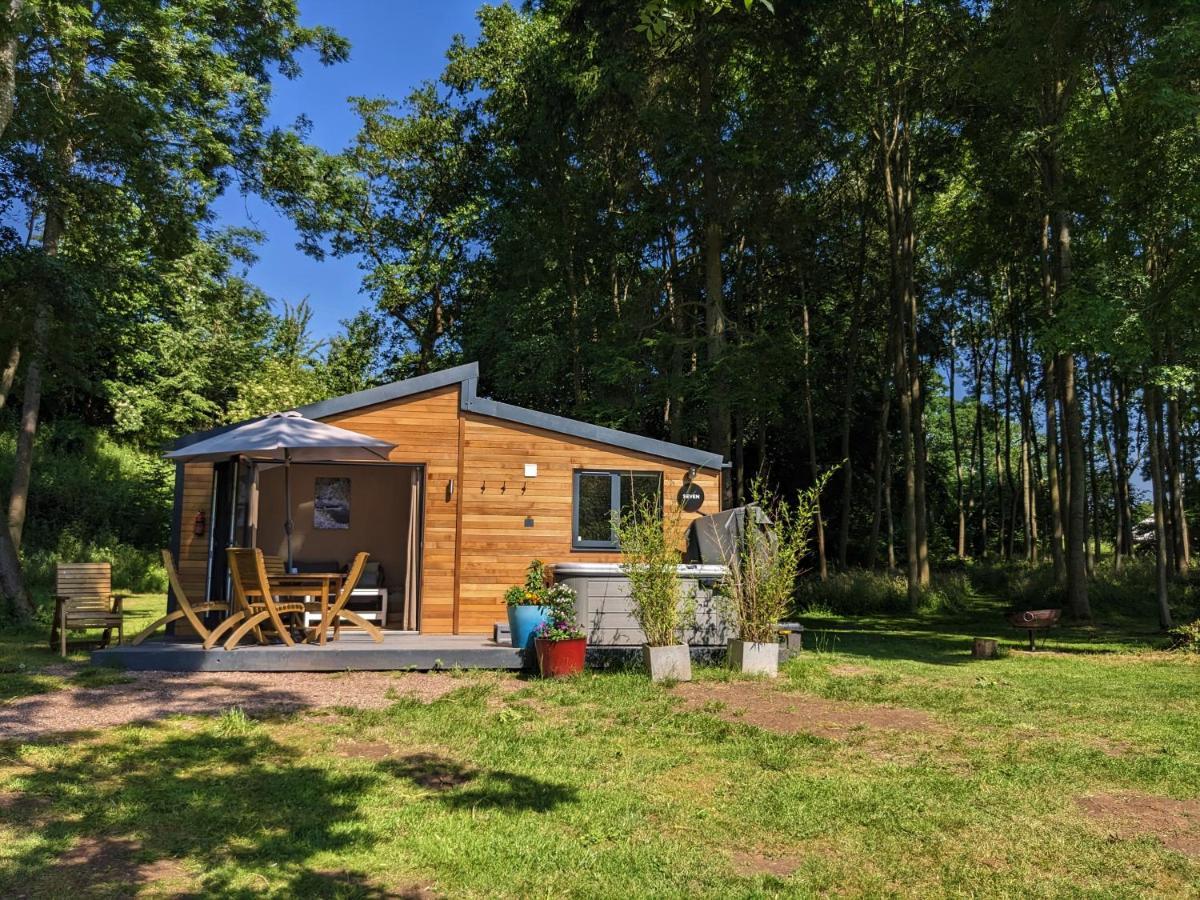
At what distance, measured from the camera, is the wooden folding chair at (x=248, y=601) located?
7.68 m

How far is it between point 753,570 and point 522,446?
3.25m

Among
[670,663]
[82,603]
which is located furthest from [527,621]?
[82,603]

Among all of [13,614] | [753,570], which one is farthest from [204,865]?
[13,614]

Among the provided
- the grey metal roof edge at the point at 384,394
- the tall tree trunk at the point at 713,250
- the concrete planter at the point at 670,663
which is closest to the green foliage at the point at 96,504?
the grey metal roof edge at the point at 384,394

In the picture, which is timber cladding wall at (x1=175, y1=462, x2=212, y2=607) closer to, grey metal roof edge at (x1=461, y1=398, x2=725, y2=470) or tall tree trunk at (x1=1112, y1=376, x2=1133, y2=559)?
grey metal roof edge at (x1=461, y1=398, x2=725, y2=470)

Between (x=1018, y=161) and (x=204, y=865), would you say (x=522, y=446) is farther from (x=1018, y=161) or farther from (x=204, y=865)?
(x=1018, y=161)

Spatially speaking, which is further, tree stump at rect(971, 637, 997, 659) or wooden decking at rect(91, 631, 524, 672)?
tree stump at rect(971, 637, 997, 659)

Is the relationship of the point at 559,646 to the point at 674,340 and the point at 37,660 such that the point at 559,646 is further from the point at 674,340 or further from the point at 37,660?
the point at 674,340

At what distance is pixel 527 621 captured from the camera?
8.31 meters

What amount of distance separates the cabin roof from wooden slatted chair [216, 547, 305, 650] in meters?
1.97

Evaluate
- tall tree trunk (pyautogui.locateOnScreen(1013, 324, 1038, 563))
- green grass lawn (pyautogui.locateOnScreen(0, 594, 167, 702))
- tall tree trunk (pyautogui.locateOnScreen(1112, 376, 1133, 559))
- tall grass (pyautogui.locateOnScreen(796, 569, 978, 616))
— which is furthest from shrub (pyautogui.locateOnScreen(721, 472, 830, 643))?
tall tree trunk (pyautogui.locateOnScreen(1112, 376, 1133, 559))

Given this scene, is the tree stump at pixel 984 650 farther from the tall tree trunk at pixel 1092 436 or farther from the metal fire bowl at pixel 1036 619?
the tall tree trunk at pixel 1092 436

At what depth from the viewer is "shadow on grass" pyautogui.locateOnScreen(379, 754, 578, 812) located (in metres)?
4.25

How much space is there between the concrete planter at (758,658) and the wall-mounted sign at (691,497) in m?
2.44
